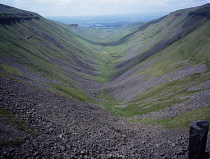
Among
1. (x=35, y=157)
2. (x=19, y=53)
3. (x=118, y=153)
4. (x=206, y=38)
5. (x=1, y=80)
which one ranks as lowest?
(x=118, y=153)

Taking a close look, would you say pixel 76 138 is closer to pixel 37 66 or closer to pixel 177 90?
pixel 177 90

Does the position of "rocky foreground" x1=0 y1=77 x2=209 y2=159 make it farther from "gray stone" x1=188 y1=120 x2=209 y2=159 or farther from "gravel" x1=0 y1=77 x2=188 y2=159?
"gray stone" x1=188 y1=120 x2=209 y2=159

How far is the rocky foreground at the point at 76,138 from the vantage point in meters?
21.7

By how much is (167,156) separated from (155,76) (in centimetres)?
6557

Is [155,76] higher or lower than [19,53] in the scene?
lower

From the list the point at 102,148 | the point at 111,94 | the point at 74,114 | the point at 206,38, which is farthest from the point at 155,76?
the point at 102,148

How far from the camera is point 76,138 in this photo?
1088 inches

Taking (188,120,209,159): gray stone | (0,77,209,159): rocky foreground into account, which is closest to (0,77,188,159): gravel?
(0,77,209,159): rocky foreground

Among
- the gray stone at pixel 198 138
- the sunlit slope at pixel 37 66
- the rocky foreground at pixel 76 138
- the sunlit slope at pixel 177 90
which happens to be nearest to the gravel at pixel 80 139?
the rocky foreground at pixel 76 138

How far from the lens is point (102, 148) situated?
25969 millimetres

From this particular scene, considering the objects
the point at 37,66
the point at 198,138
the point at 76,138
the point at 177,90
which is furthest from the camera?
the point at 37,66

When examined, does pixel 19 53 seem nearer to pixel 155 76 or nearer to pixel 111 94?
pixel 111 94

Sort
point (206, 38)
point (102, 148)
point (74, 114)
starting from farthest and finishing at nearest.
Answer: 1. point (206, 38)
2. point (74, 114)
3. point (102, 148)

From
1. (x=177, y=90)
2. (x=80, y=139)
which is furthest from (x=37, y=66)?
(x=80, y=139)
